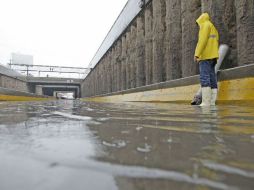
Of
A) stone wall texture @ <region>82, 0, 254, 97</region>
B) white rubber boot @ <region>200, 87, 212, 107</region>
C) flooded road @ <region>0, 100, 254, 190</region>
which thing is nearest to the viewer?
flooded road @ <region>0, 100, 254, 190</region>

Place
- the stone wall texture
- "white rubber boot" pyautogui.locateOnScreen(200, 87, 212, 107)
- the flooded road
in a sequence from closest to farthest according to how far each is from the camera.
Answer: the flooded road, the stone wall texture, "white rubber boot" pyautogui.locateOnScreen(200, 87, 212, 107)

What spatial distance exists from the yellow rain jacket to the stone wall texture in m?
0.38

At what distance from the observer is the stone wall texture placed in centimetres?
464

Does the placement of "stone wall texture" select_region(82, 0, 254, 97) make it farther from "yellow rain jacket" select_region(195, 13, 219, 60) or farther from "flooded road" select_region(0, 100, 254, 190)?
"flooded road" select_region(0, 100, 254, 190)

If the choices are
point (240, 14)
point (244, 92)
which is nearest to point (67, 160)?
point (244, 92)

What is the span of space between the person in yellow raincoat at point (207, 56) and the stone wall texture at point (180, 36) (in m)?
0.40

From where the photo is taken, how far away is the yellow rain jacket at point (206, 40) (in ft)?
15.9

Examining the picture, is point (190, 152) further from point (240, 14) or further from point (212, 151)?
point (240, 14)

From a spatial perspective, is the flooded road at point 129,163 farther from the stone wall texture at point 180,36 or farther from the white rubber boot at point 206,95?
the stone wall texture at point 180,36

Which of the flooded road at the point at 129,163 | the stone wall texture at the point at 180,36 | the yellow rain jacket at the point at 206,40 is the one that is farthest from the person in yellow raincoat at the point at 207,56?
the flooded road at the point at 129,163

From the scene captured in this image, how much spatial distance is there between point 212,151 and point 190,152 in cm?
8

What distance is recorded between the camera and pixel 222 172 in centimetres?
72

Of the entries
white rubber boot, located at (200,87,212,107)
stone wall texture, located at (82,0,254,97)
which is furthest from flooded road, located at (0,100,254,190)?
stone wall texture, located at (82,0,254,97)

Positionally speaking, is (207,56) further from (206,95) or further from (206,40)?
(206,95)
